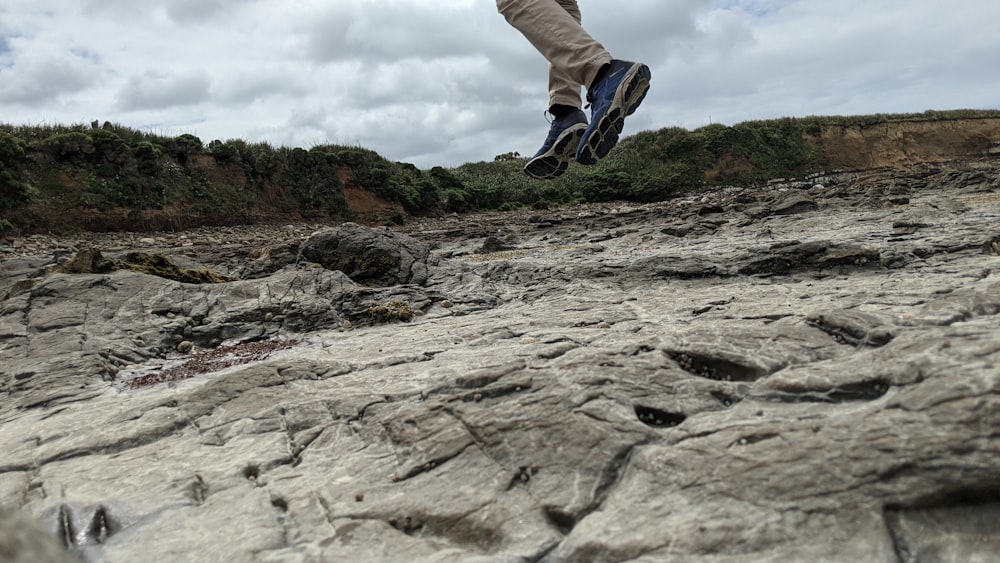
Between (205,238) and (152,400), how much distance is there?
54.8ft

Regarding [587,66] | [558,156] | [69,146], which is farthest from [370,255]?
[69,146]

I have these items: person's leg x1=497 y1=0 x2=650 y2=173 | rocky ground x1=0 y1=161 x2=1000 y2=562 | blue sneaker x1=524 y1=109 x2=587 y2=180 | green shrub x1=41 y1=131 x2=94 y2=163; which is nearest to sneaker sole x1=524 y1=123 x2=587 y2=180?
blue sneaker x1=524 y1=109 x2=587 y2=180

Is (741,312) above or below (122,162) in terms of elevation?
below

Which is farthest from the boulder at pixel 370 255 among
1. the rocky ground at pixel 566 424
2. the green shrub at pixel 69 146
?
the green shrub at pixel 69 146

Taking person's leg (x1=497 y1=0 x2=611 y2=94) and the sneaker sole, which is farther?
the sneaker sole

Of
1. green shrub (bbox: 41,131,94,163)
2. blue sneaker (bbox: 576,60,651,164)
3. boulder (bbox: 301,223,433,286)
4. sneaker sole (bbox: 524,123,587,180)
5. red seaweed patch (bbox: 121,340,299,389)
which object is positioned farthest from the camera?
green shrub (bbox: 41,131,94,163)

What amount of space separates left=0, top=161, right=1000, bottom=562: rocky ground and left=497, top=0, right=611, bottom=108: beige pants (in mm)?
2031

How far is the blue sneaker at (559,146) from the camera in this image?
4898 mm

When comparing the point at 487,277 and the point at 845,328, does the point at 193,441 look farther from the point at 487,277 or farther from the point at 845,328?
the point at 487,277

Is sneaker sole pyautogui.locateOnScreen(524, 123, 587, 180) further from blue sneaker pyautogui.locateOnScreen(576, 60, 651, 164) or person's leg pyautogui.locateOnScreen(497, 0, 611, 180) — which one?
blue sneaker pyautogui.locateOnScreen(576, 60, 651, 164)

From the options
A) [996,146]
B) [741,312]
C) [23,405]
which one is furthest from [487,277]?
[996,146]

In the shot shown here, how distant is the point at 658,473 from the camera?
113 inches

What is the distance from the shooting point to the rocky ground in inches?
97.3

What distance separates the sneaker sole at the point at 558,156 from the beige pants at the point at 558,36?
1.42 feet
